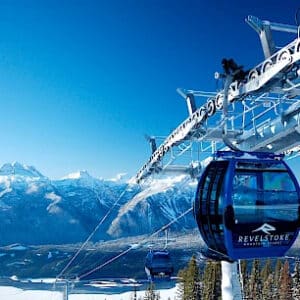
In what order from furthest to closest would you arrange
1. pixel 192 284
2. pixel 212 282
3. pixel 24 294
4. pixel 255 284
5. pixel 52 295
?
pixel 24 294 → pixel 52 295 → pixel 255 284 → pixel 192 284 → pixel 212 282

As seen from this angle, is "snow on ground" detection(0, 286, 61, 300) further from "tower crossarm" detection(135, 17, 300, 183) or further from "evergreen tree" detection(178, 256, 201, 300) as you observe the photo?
"tower crossarm" detection(135, 17, 300, 183)

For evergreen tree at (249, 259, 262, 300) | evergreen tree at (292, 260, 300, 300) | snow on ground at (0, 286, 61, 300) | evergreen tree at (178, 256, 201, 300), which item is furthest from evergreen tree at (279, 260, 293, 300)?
snow on ground at (0, 286, 61, 300)

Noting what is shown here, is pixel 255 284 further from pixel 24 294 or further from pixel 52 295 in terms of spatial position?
pixel 24 294

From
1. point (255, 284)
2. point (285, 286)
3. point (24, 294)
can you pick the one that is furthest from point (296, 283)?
point (24, 294)

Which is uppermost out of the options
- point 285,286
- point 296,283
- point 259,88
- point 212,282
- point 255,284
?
point 259,88

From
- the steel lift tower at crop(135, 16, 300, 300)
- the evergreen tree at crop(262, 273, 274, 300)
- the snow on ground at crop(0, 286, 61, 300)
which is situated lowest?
the snow on ground at crop(0, 286, 61, 300)

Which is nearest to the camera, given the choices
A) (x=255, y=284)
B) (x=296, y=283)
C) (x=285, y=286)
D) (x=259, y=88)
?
(x=259, y=88)

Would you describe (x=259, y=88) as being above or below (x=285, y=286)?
above

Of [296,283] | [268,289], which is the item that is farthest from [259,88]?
[296,283]

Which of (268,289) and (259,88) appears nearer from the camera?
(259,88)

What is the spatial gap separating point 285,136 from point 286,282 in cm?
3832

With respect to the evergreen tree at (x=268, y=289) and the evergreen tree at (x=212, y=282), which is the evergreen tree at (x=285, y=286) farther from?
the evergreen tree at (x=212, y=282)

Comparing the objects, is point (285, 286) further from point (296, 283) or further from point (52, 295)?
point (52, 295)

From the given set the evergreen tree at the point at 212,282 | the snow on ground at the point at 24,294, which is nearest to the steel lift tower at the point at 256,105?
the evergreen tree at the point at 212,282
